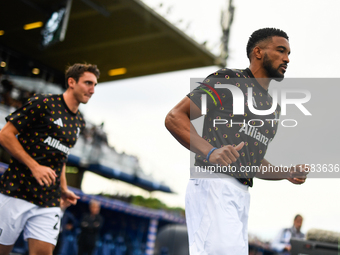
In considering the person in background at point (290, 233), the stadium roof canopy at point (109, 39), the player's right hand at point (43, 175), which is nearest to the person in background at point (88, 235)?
the person in background at point (290, 233)

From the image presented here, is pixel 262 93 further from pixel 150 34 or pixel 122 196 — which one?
pixel 122 196

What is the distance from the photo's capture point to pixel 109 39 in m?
17.4

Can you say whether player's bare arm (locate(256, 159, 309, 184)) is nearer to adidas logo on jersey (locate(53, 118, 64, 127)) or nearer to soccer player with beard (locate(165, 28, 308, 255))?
soccer player with beard (locate(165, 28, 308, 255))

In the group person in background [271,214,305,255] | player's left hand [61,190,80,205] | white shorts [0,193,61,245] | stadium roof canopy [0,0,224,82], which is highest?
stadium roof canopy [0,0,224,82]

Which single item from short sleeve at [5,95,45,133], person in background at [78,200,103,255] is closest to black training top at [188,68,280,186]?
short sleeve at [5,95,45,133]

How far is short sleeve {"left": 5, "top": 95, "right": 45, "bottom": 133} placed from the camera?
3135 mm

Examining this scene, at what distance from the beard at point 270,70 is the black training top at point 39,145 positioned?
1941mm

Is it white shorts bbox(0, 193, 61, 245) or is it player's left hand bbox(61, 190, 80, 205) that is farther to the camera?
player's left hand bbox(61, 190, 80, 205)

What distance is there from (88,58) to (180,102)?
60.7 ft

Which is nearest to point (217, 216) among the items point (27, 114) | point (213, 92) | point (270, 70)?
point (213, 92)

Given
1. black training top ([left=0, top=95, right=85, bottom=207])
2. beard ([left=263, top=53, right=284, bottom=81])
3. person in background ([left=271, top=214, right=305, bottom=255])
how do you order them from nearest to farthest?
beard ([left=263, top=53, right=284, bottom=81]) → black training top ([left=0, top=95, right=85, bottom=207]) → person in background ([left=271, top=214, right=305, bottom=255])

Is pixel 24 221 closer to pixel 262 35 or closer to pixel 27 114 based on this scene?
pixel 27 114

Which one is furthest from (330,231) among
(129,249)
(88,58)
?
(88,58)

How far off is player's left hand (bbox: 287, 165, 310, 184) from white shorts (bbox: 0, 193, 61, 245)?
2.11 m
